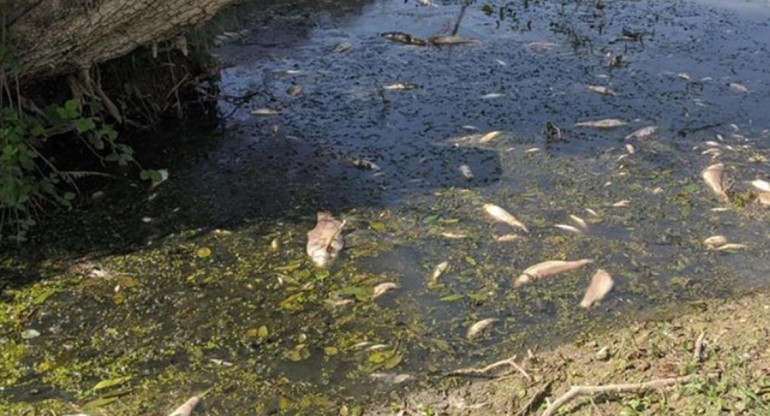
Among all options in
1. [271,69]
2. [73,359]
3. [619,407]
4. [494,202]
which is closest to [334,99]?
[271,69]

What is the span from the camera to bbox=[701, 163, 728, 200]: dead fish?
5.34m

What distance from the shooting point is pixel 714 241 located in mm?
4781

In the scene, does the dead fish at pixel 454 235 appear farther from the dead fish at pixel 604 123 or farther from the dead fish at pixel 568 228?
the dead fish at pixel 604 123

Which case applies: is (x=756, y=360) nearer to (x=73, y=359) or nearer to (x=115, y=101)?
(x=73, y=359)

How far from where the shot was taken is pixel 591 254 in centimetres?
466

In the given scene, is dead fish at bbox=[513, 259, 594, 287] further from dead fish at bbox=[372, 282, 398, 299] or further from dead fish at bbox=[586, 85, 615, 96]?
dead fish at bbox=[586, 85, 615, 96]

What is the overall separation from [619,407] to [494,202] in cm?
221

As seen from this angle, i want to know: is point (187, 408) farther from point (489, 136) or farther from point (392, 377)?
point (489, 136)

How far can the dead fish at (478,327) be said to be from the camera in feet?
13.0

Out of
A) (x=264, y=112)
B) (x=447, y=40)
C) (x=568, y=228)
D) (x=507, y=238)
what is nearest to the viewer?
(x=507, y=238)

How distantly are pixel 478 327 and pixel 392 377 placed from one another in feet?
1.87

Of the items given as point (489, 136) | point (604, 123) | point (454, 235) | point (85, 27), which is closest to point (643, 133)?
→ point (604, 123)

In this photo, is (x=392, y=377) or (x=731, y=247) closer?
(x=392, y=377)

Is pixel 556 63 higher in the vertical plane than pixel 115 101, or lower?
lower
